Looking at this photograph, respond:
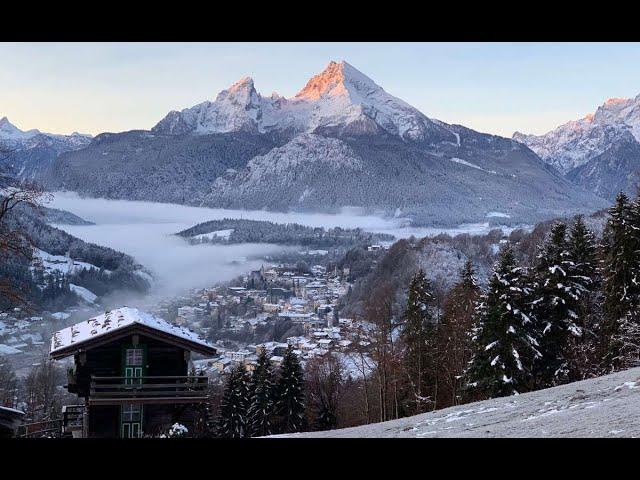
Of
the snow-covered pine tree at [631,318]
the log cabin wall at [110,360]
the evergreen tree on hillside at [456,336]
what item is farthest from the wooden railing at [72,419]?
the snow-covered pine tree at [631,318]

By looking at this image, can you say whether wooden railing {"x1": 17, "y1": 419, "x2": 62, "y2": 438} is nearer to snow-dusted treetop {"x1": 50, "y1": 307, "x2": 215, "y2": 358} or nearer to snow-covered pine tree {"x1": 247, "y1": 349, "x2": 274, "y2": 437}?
snow-dusted treetop {"x1": 50, "y1": 307, "x2": 215, "y2": 358}

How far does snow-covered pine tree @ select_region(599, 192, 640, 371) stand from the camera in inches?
1136

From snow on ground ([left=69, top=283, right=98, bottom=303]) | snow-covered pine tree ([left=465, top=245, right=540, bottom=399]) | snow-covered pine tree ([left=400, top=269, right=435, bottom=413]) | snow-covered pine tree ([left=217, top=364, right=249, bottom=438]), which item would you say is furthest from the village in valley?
snow-covered pine tree ([left=465, top=245, right=540, bottom=399])

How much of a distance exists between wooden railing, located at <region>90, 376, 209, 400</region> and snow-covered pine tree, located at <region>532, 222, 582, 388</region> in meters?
16.0

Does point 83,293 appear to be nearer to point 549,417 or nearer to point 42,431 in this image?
point 42,431

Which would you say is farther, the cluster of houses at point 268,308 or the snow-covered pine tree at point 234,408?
the cluster of houses at point 268,308

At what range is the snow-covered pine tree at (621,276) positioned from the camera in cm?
2884

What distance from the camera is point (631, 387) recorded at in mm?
12695

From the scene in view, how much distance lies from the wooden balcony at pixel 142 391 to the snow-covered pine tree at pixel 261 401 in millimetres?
18845

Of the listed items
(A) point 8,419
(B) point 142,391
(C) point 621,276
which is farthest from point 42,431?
(C) point 621,276

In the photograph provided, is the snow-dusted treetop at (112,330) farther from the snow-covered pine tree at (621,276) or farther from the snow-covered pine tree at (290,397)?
the snow-covered pine tree at (290,397)

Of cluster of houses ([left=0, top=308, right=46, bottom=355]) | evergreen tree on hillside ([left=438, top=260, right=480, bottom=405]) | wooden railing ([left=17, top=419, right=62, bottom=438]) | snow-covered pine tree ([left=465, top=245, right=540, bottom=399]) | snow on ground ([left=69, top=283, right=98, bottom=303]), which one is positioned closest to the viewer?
wooden railing ([left=17, top=419, right=62, bottom=438])
